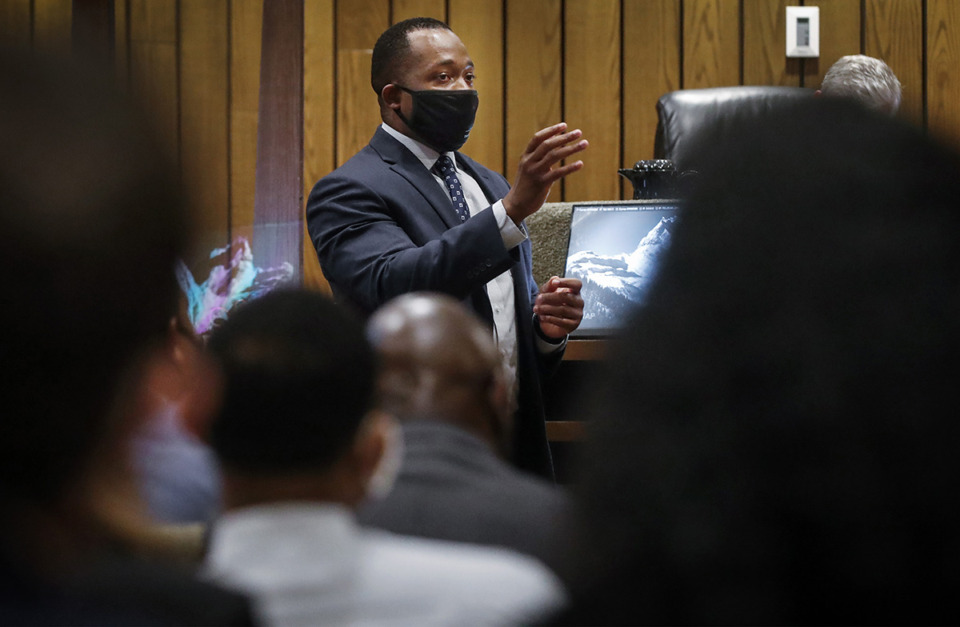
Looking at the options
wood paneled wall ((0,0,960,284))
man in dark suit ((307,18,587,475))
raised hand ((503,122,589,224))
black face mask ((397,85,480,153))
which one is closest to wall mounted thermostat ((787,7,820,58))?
wood paneled wall ((0,0,960,284))

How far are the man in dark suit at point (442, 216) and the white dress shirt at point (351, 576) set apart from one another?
4.64 feet

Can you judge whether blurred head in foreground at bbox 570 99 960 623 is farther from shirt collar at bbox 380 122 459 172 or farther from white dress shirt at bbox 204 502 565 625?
shirt collar at bbox 380 122 459 172

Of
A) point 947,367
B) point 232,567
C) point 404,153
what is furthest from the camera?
point 404,153

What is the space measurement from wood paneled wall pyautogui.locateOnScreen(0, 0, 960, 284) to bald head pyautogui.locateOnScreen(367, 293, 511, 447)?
11.0 ft

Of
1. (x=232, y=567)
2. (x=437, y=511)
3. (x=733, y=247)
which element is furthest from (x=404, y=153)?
(x=733, y=247)

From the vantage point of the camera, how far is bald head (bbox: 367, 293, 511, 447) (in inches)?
33.7

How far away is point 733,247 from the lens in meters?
0.43

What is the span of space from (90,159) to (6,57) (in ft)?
0.24

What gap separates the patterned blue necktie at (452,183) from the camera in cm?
244

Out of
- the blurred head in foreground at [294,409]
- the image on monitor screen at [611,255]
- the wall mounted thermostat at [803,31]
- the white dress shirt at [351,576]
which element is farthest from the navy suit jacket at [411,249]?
the wall mounted thermostat at [803,31]

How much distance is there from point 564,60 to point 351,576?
3794 millimetres

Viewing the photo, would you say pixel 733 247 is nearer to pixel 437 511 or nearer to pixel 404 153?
pixel 437 511

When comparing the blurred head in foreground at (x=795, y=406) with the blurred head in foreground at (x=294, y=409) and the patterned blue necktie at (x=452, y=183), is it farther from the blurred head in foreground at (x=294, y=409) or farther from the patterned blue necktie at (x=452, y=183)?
the patterned blue necktie at (x=452, y=183)

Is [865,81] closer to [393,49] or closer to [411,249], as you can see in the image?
[393,49]
